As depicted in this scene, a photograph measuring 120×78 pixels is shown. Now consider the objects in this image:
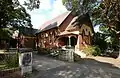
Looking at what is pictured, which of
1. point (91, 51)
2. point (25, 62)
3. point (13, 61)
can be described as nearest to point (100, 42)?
point (91, 51)

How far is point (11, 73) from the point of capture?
11.1 metres

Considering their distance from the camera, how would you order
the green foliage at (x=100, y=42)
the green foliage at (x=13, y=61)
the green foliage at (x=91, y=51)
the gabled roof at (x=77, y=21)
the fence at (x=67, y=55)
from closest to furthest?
the green foliage at (x=13, y=61) → the fence at (x=67, y=55) → the green foliage at (x=91, y=51) → the gabled roof at (x=77, y=21) → the green foliage at (x=100, y=42)

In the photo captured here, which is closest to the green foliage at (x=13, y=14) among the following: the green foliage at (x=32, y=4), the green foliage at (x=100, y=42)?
the green foliage at (x=32, y=4)

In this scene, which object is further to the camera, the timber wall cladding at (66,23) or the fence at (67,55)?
the timber wall cladding at (66,23)

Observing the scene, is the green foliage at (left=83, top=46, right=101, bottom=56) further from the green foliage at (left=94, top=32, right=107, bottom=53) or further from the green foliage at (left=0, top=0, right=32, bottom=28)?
the green foliage at (left=0, top=0, right=32, bottom=28)

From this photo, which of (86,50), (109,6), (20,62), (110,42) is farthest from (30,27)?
(110,42)

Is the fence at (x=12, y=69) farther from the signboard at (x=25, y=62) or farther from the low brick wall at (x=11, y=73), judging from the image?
the signboard at (x=25, y=62)

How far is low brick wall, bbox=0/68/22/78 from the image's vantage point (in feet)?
35.0

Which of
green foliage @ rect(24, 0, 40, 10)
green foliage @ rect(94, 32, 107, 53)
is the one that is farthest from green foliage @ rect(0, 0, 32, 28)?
green foliage @ rect(94, 32, 107, 53)

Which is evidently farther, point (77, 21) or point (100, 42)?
point (100, 42)

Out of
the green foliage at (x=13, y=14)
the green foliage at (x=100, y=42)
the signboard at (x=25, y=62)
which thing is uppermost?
the green foliage at (x=13, y=14)

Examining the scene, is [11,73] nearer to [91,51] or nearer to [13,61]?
[13,61]

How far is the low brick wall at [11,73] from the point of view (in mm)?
10676

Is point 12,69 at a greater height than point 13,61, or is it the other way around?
point 13,61
